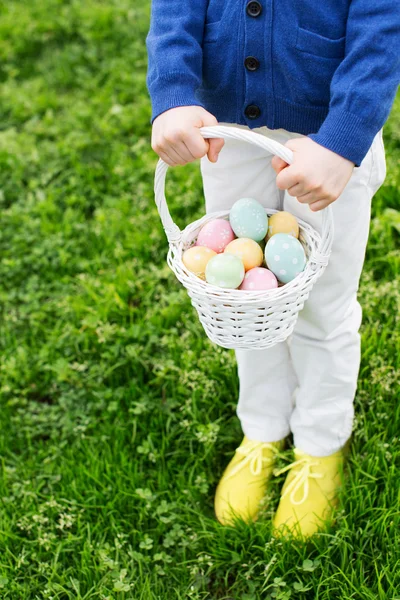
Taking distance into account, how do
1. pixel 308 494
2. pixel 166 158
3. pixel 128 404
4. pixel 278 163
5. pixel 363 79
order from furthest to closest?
pixel 128 404 < pixel 308 494 < pixel 166 158 < pixel 278 163 < pixel 363 79

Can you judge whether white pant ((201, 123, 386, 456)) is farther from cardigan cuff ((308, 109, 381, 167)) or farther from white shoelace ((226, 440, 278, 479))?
cardigan cuff ((308, 109, 381, 167))

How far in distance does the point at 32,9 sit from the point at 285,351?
11.8 ft

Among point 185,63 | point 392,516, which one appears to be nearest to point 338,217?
point 185,63

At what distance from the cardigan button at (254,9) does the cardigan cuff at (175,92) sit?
19 centimetres

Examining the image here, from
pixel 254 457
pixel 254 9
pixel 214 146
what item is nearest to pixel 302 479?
pixel 254 457

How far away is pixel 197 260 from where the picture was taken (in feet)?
5.46

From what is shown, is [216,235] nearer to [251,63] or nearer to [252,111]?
[252,111]

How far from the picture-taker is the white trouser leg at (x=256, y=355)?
5.81 feet

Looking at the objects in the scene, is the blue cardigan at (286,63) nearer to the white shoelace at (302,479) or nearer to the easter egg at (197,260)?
the easter egg at (197,260)

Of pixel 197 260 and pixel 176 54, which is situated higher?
pixel 176 54

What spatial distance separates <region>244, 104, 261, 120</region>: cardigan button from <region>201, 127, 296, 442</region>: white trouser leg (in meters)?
0.10

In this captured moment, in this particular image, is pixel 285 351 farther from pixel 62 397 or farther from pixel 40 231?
pixel 40 231

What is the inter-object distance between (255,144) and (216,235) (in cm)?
26

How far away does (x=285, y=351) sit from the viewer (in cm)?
210
